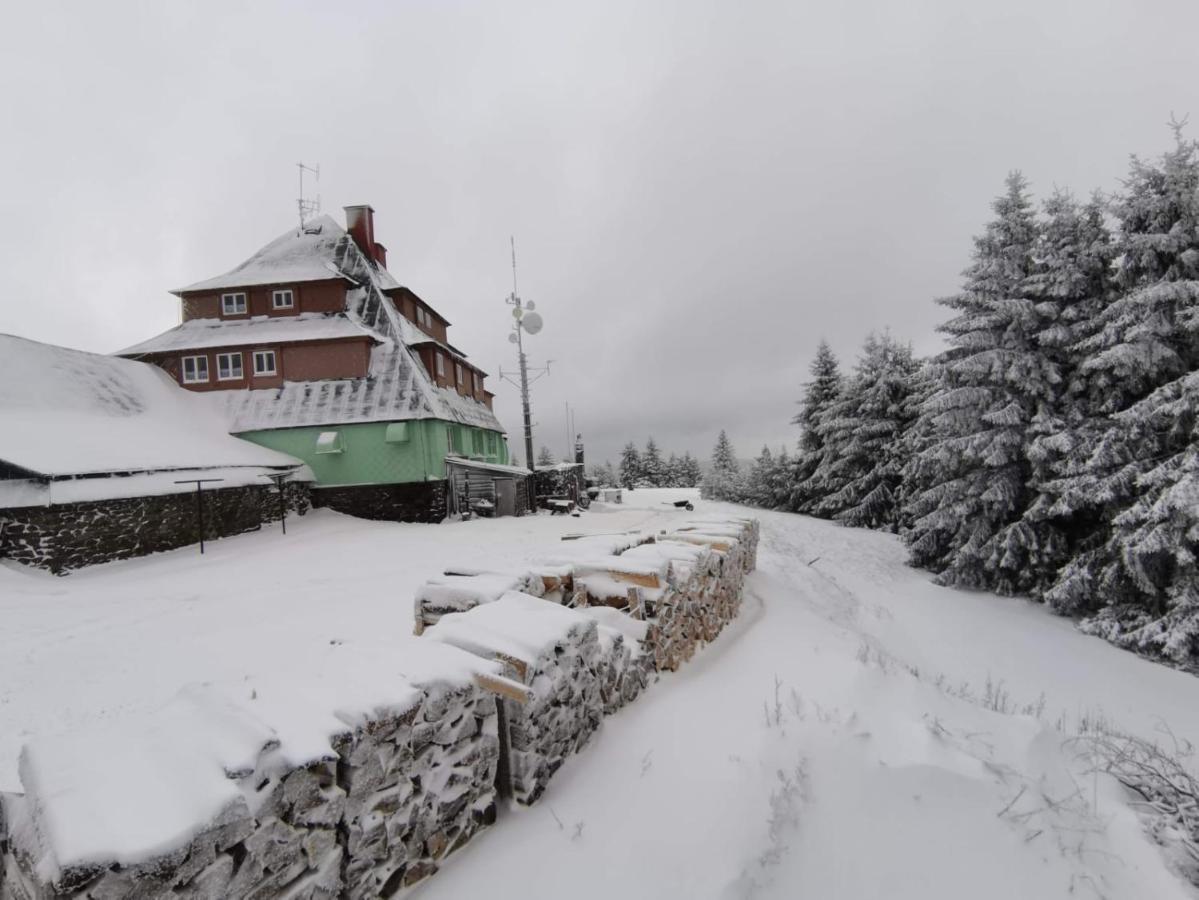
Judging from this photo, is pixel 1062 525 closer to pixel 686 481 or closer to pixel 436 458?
pixel 436 458

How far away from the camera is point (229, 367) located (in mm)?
21578

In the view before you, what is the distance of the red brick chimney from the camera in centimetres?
2634

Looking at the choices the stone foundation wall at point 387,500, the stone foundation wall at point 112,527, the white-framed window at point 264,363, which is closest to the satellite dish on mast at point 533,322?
the stone foundation wall at point 387,500

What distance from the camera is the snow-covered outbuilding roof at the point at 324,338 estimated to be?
20781 millimetres

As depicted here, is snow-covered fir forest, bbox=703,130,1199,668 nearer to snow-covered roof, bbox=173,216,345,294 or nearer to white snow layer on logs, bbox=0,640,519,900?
white snow layer on logs, bbox=0,640,519,900

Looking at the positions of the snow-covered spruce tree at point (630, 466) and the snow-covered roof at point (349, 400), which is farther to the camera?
the snow-covered spruce tree at point (630, 466)

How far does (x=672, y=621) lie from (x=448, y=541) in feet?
36.2

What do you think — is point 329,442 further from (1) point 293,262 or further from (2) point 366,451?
(1) point 293,262

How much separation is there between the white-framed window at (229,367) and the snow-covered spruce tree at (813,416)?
27.0 m

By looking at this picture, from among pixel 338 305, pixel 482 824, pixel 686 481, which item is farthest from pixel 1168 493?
pixel 686 481

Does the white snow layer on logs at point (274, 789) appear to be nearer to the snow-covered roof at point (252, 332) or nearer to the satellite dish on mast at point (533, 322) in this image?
the snow-covered roof at point (252, 332)

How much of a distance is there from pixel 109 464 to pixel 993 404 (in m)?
24.1

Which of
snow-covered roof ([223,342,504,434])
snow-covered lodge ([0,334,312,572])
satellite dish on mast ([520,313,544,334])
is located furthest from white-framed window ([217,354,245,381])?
satellite dish on mast ([520,313,544,334])

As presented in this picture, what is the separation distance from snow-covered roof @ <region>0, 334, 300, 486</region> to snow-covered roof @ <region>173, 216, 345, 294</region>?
4.89 meters
